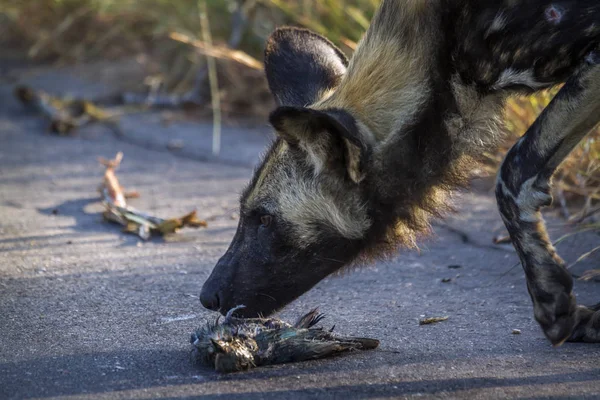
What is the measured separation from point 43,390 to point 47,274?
1.16m

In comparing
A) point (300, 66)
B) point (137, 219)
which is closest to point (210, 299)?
point (300, 66)

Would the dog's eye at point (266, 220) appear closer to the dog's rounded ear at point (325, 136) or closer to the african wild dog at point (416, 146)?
the african wild dog at point (416, 146)

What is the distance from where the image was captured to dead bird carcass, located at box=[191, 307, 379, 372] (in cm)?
244

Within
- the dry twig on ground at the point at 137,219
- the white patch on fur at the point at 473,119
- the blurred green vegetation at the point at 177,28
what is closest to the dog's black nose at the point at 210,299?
the white patch on fur at the point at 473,119

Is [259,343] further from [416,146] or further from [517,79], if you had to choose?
[517,79]

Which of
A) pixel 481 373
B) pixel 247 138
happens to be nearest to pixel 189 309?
pixel 481 373

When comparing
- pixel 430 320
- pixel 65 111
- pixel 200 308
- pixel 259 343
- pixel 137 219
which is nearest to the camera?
pixel 259 343

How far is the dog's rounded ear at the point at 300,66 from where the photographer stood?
3.13 metres

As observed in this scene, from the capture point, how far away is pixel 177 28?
22.5ft

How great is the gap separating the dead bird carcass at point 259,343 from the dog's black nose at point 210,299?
208 mm

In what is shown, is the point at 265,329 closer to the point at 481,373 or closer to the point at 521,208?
the point at 481,373

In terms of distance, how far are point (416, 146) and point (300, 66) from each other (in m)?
0.64

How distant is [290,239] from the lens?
2842 millimetres

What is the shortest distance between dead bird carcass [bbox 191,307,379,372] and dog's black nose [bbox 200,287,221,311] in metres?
0.21
